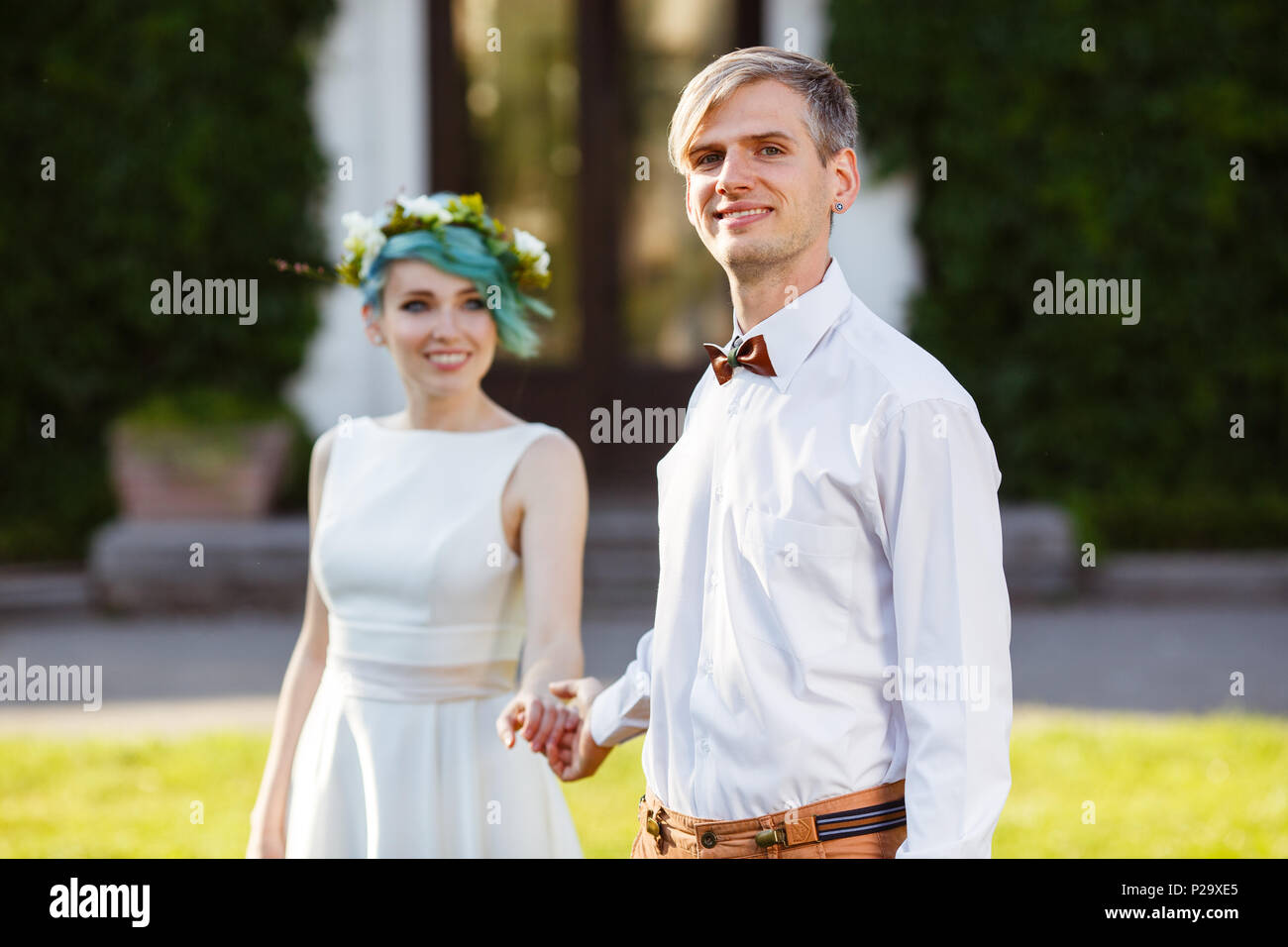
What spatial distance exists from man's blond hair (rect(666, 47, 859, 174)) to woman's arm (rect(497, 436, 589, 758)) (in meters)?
0.85

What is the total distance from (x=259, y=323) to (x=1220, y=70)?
6.25 meters

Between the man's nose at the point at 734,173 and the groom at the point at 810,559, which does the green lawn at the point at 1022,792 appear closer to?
the groom at the point at 810,559

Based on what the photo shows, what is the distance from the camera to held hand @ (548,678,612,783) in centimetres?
252

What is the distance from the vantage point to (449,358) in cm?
279

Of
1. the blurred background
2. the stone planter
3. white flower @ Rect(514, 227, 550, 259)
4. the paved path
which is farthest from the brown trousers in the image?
the stone planter

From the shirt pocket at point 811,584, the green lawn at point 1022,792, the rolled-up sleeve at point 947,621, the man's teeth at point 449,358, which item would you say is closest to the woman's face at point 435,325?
the man's teeth at point 449,358

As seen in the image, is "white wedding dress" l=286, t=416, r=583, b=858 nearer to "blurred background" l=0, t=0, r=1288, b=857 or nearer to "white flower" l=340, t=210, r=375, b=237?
"white flower" l=340, t=210, r=375, b=237

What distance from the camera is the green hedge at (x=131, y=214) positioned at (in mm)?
8641

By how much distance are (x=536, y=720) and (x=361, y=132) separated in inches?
279

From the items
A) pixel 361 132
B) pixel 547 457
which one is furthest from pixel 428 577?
pixel 361 132

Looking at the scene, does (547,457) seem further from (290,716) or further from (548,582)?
(290,716)

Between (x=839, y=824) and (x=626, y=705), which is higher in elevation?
(x=626, y=705)

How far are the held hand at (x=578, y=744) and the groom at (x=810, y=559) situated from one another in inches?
12.4

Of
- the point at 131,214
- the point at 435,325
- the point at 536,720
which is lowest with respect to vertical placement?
the point at 536,720
